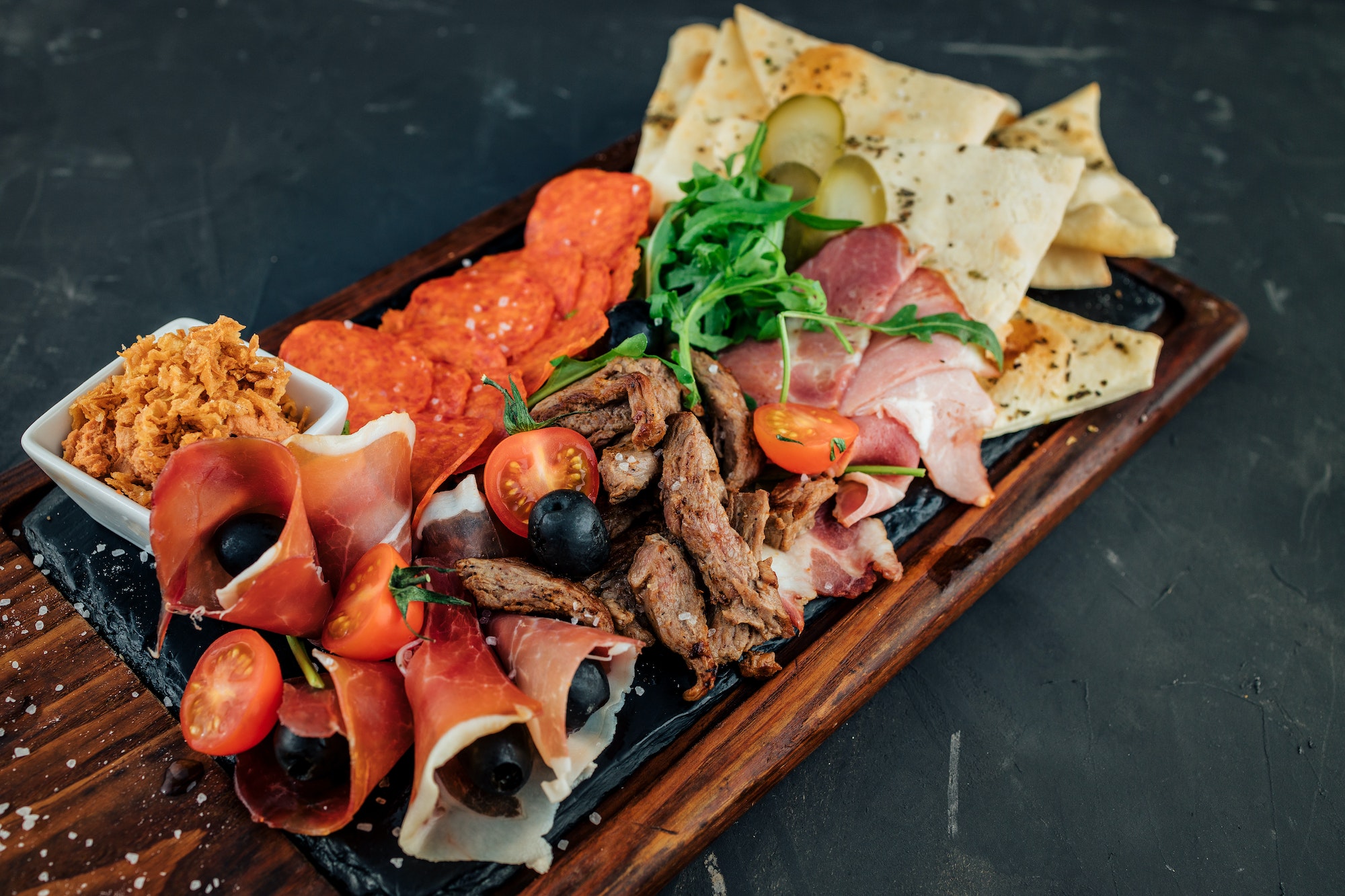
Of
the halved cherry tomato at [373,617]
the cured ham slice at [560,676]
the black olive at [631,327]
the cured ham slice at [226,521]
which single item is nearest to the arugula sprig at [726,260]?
the black olive at [631,327]

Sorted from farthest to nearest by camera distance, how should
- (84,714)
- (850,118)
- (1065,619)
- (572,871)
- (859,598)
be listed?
(850,118) → (1065,619) → (859,598) → (84,714) → (572,871)

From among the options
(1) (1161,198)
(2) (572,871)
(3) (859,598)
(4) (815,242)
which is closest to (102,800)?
(2) (572,871)

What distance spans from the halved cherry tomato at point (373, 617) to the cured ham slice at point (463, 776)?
8 centimetres

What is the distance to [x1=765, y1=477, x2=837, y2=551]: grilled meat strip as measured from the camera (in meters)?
2.47

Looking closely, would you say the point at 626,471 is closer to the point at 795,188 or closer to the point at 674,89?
the point at 795,188

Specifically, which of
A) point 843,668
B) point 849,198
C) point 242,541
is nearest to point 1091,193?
point 849,198

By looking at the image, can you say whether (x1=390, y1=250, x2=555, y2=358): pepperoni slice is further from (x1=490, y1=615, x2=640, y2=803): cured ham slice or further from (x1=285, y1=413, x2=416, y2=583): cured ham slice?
(x1=490, y1=615, x2=640, y2=803): cured ham slice

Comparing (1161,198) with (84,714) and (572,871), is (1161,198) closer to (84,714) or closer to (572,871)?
(572,871)

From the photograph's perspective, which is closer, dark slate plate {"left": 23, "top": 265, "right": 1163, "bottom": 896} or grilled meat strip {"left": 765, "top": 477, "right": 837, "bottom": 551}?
dark slate plate {"left": 23, "top": 265, "right": 1163, "bottom": 896}

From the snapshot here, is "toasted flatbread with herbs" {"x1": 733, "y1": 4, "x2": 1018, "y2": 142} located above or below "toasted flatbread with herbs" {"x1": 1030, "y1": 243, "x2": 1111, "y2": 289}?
above

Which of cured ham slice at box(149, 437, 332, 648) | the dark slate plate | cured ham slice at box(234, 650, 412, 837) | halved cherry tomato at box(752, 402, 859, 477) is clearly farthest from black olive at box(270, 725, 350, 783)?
halved cherry tomato at box(752, 402, 859, 477)

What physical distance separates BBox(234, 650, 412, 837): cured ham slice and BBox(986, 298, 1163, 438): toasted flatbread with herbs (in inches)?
76.8

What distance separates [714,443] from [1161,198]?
9.74 ft

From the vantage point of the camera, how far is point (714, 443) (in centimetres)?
255
